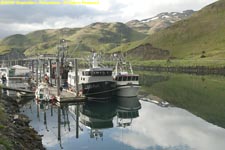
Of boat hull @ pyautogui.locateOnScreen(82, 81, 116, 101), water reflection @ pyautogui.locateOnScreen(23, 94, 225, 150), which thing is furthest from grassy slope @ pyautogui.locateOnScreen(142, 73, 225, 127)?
boat hull @ pyautogui.locateOnScreen(82, 81, 116, 101)

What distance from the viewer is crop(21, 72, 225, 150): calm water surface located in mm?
45719

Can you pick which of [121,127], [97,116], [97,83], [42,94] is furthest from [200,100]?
[42,94]

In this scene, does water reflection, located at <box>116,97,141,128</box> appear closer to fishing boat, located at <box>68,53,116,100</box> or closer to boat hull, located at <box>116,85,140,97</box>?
boat hull, located at <box>116,85,140,97</box>

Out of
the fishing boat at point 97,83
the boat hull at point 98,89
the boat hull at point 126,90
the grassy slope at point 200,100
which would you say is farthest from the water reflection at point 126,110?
the grassy slope at point 200,100

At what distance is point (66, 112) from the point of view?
6894cm

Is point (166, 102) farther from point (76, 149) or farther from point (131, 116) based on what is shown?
point (76, 149)

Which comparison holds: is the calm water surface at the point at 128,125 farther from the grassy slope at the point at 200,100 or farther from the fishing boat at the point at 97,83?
the fishing boat at the point at 97,83

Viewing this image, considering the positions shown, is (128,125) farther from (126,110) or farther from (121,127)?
(126,110)

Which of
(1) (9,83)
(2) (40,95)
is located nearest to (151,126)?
(2) (40,95)

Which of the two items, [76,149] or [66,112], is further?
[66,112]

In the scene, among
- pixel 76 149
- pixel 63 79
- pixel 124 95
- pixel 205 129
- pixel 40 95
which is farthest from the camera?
pixel 63 79

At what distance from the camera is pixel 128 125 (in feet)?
A: 194

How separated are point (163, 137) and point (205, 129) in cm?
997

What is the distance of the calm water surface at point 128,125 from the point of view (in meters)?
45.7
